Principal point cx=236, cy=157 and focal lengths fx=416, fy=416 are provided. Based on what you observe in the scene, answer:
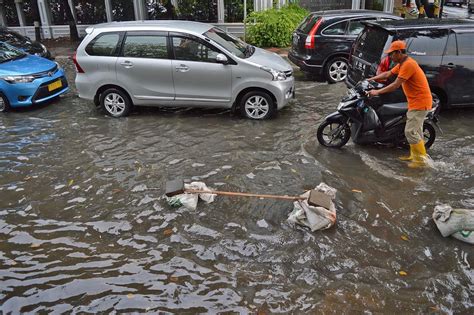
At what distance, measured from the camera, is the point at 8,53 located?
9.75 meters

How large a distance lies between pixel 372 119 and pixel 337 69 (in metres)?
4.26


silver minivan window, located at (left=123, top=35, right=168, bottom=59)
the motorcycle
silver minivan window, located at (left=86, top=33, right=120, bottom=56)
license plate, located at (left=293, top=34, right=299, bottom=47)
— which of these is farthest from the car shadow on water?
the motorcycle

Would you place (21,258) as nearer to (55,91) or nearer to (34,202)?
(34,202)

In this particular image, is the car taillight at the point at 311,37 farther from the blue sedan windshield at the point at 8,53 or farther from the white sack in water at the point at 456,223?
the blue sedan windshield at the point at 8,53

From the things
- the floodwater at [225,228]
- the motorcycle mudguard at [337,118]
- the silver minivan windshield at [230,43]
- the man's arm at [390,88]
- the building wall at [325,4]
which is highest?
the building wall at [325,4]

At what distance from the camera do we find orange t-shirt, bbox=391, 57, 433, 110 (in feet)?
18.2

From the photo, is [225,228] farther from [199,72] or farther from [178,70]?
[178,70]

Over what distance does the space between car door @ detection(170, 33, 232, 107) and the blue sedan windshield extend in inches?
171

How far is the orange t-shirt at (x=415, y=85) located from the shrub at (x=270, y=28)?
9274 millimetres

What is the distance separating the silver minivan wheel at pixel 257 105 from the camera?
786cm

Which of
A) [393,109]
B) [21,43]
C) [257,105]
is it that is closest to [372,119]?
[393,109]

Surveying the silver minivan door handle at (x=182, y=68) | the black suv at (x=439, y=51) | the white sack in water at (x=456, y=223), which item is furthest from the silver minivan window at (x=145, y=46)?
the white sack in water at (x=456, y=223)

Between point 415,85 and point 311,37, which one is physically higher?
point 311,37

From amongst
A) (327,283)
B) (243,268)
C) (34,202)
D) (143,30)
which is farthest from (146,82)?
(327,283)
